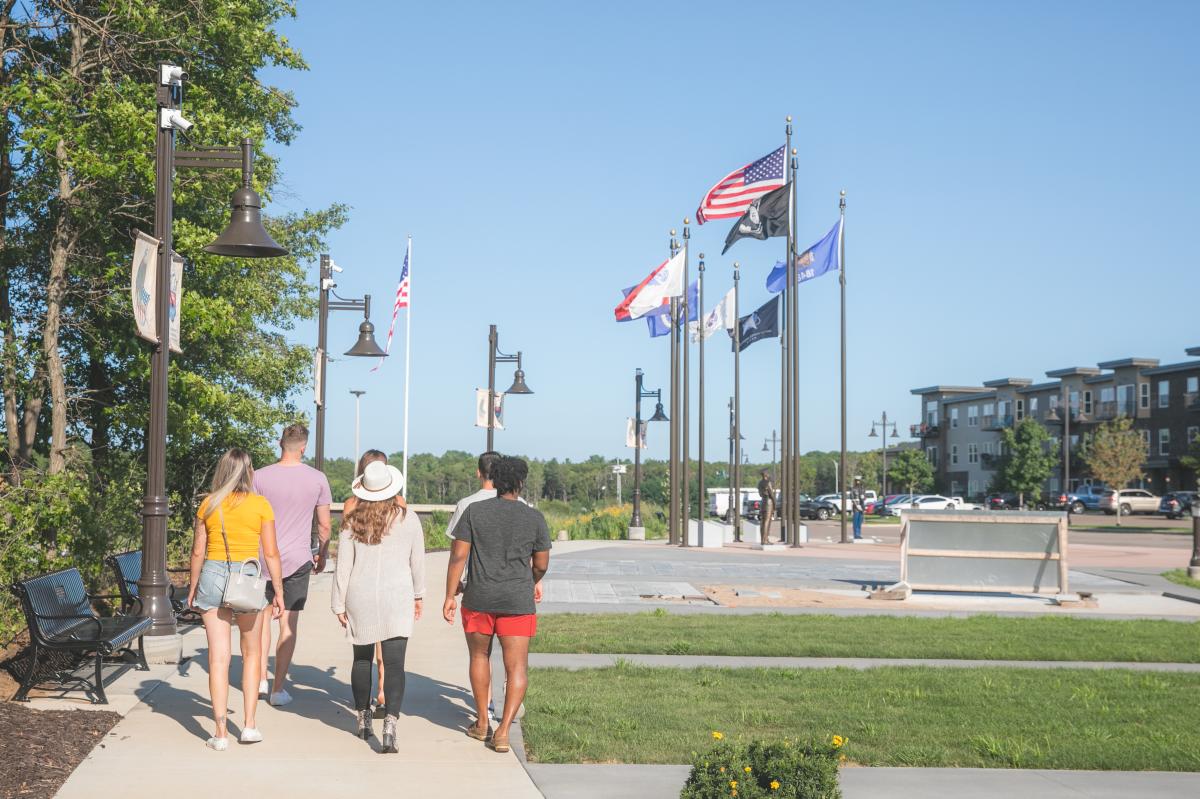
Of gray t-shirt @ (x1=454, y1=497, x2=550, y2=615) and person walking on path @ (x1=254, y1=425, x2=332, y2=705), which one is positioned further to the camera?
person walking on path @ (x1=254, y1=425, x2=332, y2=705)

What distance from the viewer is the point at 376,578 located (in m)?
7.55

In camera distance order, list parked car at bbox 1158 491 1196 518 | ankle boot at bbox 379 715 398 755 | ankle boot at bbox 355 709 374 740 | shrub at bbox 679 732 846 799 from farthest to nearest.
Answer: parked car at bbox 1158 491 1196 518
ankle boot at bbox 355 709 374 740
ankle boot at bbox 379 715 398 755
shrub at bbox 679 732 846 799

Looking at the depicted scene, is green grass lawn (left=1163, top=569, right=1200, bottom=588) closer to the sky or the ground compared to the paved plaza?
closer to the ground

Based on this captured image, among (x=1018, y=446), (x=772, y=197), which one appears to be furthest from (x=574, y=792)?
(x=1018, y=446)

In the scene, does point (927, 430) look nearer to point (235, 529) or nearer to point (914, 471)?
point (914, 471)

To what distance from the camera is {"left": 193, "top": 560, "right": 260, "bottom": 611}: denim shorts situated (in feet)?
23.8

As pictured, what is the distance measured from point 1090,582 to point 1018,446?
62396mm

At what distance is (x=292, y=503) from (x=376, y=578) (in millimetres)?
1437

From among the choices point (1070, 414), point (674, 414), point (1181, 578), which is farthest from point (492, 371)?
point (1070, 414)

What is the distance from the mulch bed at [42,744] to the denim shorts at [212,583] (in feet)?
3.42

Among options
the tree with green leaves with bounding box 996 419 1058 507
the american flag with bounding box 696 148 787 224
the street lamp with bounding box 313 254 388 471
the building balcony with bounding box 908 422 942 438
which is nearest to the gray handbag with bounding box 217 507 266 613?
the street lamp with bounding box 313 254 388 471

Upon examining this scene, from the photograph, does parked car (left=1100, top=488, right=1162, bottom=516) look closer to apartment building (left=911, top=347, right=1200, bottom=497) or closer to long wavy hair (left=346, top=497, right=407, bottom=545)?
apartment building (left=911, top=347, right=1200, bottom=497)

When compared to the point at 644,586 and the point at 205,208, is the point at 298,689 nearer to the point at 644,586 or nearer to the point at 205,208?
the point at 644,586

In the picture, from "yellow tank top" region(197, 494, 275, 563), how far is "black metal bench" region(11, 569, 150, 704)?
1.75 meters
